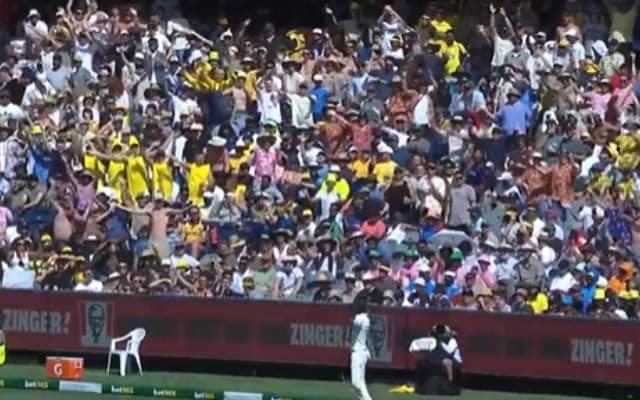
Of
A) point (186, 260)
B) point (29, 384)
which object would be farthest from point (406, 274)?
point (29, 384)

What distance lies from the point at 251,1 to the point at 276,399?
12662 millimetres

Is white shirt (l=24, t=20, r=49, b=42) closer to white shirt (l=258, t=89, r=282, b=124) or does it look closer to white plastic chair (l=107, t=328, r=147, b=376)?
white shirt (l=258, t=89, r=282, b=124)

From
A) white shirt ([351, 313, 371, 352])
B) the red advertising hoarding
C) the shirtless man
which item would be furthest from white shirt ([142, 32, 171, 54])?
white shirt ([351, 313, 371, 352])

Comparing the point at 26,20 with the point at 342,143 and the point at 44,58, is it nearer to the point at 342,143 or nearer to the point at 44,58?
the point at 44,58

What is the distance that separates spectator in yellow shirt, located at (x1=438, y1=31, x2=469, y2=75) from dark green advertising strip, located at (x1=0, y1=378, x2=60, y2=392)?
335 inches

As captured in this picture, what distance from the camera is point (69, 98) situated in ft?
95.7

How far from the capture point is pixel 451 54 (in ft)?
93.3

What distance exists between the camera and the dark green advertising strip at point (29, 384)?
23016 mm

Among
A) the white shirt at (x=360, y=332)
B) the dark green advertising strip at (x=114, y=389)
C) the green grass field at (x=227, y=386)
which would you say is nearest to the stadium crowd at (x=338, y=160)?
the green grass field at (x=227, y=386)

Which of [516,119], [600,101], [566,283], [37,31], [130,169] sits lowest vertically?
[566,283]

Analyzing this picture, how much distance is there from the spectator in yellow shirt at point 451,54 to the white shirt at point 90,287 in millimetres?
6460

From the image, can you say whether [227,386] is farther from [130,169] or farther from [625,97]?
[625,97]

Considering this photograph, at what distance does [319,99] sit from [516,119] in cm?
318

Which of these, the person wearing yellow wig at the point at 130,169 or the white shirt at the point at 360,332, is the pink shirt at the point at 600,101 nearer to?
the white shirt at the point at 360,332
